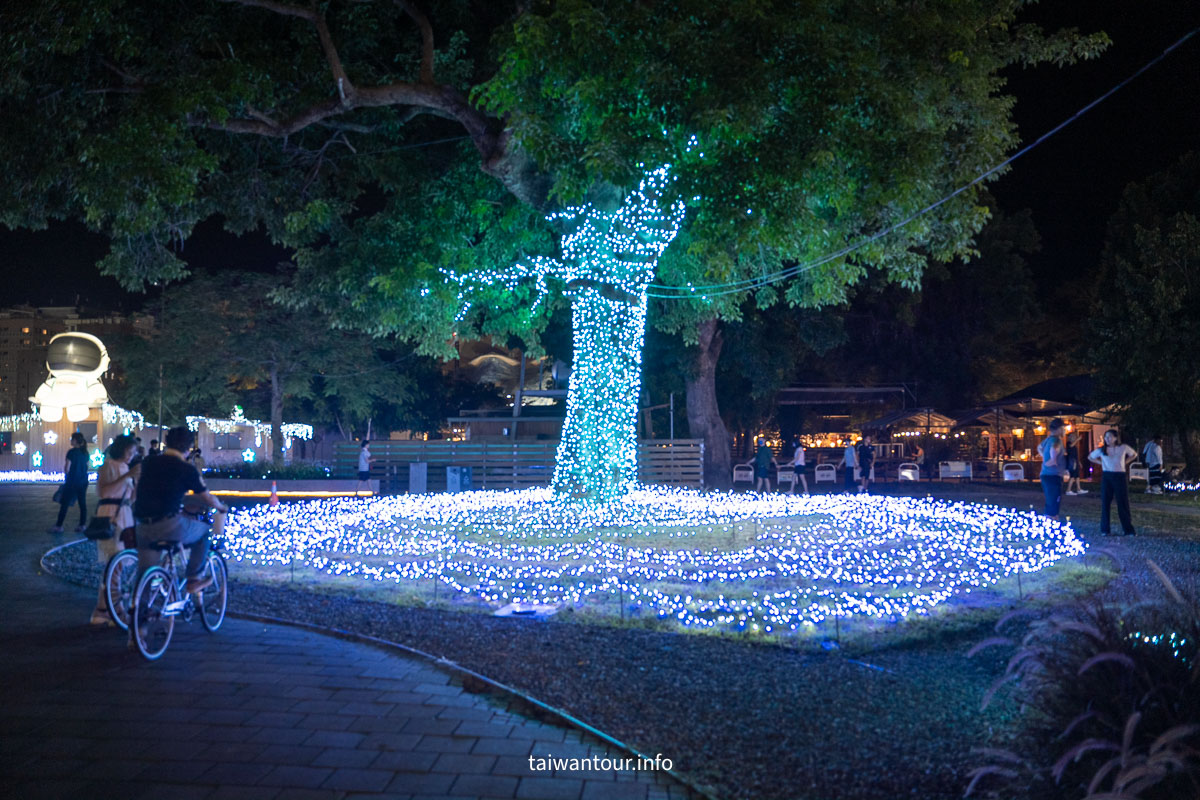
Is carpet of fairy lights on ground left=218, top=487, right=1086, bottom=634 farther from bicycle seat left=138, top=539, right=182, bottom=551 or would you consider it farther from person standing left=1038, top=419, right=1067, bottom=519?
bicycle seat left=138, top=539, right=182, bottom=551

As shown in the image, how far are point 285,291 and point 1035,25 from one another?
16.9m

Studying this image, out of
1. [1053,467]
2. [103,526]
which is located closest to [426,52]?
[103,526]

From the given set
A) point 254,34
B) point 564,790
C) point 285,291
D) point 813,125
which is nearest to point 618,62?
point 813,125

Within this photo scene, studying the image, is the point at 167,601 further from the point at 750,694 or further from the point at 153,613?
the point at 750,694

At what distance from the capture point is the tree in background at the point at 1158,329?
82.2 feet

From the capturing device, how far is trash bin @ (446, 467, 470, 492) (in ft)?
82.4

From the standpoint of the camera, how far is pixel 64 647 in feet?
20.8

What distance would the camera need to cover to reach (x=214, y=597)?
713cm

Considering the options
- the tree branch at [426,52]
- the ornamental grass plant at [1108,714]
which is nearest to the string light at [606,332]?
the tree branch at [426,52]

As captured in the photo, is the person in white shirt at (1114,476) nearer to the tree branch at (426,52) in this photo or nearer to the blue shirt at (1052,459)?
the blue shirt at (1052,459)

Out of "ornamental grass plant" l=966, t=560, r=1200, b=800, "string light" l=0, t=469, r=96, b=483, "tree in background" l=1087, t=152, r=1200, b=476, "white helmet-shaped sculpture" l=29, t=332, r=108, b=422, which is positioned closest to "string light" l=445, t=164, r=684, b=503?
"ornamental grass plant" l=966, t=560, r=1200, b=800

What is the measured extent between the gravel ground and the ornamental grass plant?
0.45m

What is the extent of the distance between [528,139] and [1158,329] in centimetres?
2210

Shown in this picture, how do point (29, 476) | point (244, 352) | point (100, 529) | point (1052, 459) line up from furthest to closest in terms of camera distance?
1. point (29, 476)
2. point (244, 352)
3. point (1052, 459)
4. point (100, 529)
